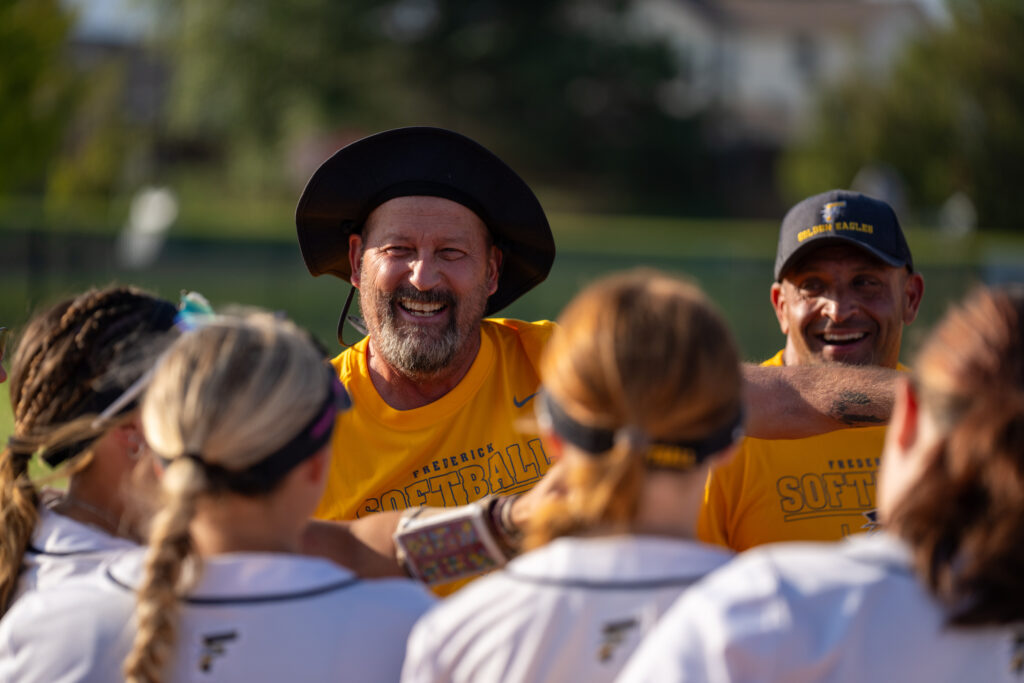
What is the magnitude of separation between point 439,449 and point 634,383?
203 centimetres

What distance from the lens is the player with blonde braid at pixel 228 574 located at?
1903 mm

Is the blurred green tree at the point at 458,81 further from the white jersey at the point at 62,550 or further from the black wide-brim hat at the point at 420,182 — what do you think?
the white jersey at the point at 62,550

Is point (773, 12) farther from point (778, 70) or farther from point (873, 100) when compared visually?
point (873, 100)

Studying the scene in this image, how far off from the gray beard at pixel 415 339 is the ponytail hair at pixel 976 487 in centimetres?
235

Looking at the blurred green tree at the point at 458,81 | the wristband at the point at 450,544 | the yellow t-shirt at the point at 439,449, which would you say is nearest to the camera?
the wristband at the point at 450,544

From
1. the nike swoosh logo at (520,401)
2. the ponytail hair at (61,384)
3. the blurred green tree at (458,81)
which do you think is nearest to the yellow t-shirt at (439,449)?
the nike swoosh logo at (520,401)

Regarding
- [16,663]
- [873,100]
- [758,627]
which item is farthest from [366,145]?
[873,100]

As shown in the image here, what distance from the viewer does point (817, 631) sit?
1.64m

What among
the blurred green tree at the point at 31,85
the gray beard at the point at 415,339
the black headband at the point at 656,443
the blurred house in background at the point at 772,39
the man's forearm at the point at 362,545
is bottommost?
the man's forearm at the point at 362,545

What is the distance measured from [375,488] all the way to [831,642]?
223cm

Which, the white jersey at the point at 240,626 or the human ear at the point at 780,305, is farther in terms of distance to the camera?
the human ear at the point at 780,305

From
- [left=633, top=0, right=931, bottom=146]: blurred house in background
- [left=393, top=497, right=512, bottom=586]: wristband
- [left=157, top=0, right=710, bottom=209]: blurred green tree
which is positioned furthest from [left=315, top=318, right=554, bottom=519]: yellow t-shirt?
[left=633, top=0, right=931, bottom=146]: blurred house in background

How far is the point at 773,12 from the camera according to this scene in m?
65.4

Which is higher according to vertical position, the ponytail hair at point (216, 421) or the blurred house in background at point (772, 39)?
the blurred house in background at point (772, 39)
